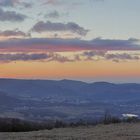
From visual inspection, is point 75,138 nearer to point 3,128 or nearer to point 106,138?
point 106,138

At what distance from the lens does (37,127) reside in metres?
51.0

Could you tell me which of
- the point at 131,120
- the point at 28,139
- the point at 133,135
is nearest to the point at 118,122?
the point at 131,120

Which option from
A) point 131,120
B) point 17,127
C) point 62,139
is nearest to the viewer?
point 62,139

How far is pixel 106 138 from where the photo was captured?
35000mm

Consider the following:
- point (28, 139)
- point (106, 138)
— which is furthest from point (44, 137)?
point (106, 138)

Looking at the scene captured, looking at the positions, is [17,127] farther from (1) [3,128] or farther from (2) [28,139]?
(2) [28,139]

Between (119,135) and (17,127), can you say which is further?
(17,127)

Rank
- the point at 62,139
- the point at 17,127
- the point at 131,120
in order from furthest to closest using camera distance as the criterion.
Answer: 1. the point at 131,120
2. the point at 17,127
3. the point at 62,139

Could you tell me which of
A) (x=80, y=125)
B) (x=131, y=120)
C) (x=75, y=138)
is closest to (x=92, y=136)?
(x=75, y=138)

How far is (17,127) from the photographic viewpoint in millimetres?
49344

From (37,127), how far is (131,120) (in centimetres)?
1055

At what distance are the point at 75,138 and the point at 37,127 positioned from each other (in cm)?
1622

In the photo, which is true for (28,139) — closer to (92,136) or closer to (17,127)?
(92,136)

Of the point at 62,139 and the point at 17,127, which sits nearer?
the point at 62,139
